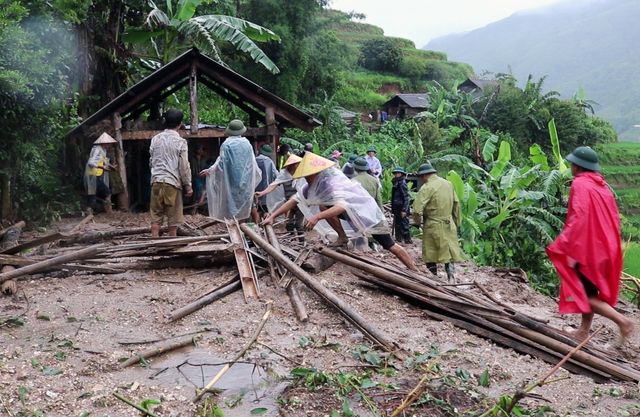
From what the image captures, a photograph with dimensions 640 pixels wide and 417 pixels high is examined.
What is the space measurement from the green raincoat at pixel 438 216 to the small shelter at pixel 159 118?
16.3 feet

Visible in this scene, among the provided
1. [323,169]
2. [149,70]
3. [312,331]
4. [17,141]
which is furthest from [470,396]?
[149,70]

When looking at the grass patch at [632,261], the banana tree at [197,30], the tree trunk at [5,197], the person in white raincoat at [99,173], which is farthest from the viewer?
the grass patch at [632,261]

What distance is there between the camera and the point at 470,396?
3896 millimetres

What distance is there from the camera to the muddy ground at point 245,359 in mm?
3789

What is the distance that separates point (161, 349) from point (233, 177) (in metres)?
4.19

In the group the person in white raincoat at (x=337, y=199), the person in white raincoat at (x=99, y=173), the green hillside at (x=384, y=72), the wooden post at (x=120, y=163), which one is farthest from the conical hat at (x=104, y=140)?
the green hillside at (x=384, y=72)

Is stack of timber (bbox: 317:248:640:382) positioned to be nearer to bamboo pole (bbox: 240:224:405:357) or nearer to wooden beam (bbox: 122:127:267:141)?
bamboo pole (bbox: 240:224:405:357)

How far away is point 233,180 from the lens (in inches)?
330

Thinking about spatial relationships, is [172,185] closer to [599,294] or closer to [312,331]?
[312,331]

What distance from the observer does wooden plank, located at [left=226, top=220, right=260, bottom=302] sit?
19.0ft

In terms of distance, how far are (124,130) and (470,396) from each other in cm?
960

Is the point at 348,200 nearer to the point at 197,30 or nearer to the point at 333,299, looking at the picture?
the point at 333,299

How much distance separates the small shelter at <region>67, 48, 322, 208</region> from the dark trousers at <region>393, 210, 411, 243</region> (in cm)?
297

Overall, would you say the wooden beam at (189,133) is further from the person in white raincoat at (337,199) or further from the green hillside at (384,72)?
the green hillside at (384,72)
